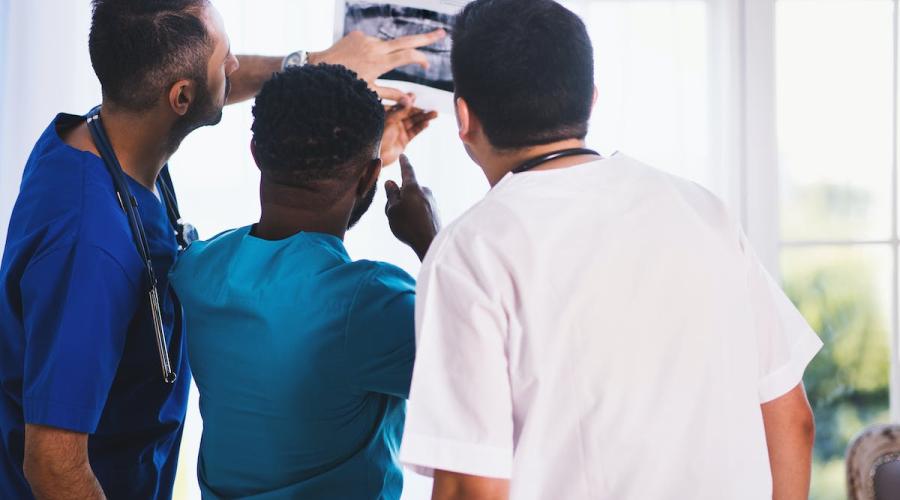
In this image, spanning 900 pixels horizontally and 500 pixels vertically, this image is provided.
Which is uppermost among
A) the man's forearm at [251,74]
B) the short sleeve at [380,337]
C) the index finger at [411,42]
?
the index finger at [411,42]

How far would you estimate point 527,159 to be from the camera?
99 cm

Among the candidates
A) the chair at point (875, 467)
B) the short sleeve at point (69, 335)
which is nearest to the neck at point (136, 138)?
the short sleeve at point (69, 335)

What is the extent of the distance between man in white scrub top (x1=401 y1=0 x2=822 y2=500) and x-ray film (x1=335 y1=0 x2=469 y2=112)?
0.41 meters

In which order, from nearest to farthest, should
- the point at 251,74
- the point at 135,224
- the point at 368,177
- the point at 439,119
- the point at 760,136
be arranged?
1. the point at 368,177
2. the point at 135,224
3. the point at 251,74
4. the point at 439,119
5. the point at 760,136

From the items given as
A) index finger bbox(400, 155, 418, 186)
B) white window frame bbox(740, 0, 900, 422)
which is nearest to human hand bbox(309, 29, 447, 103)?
index finger bbox(400, 155, 418, 186)

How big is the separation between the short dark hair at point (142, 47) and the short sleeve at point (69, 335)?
25 centimetres

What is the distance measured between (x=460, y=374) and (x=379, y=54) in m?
0.66

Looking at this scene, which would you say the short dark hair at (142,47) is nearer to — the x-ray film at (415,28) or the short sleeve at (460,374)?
the x-ray film at (415,28)

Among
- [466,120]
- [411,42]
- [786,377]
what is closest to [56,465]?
[466,120]

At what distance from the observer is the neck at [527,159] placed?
3.15 feet

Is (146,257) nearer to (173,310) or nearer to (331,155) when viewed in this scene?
(173,310)

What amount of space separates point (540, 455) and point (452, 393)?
11 centimetres

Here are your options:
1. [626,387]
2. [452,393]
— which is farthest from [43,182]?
[626,387]

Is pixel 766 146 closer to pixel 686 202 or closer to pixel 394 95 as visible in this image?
pixel 394 95
